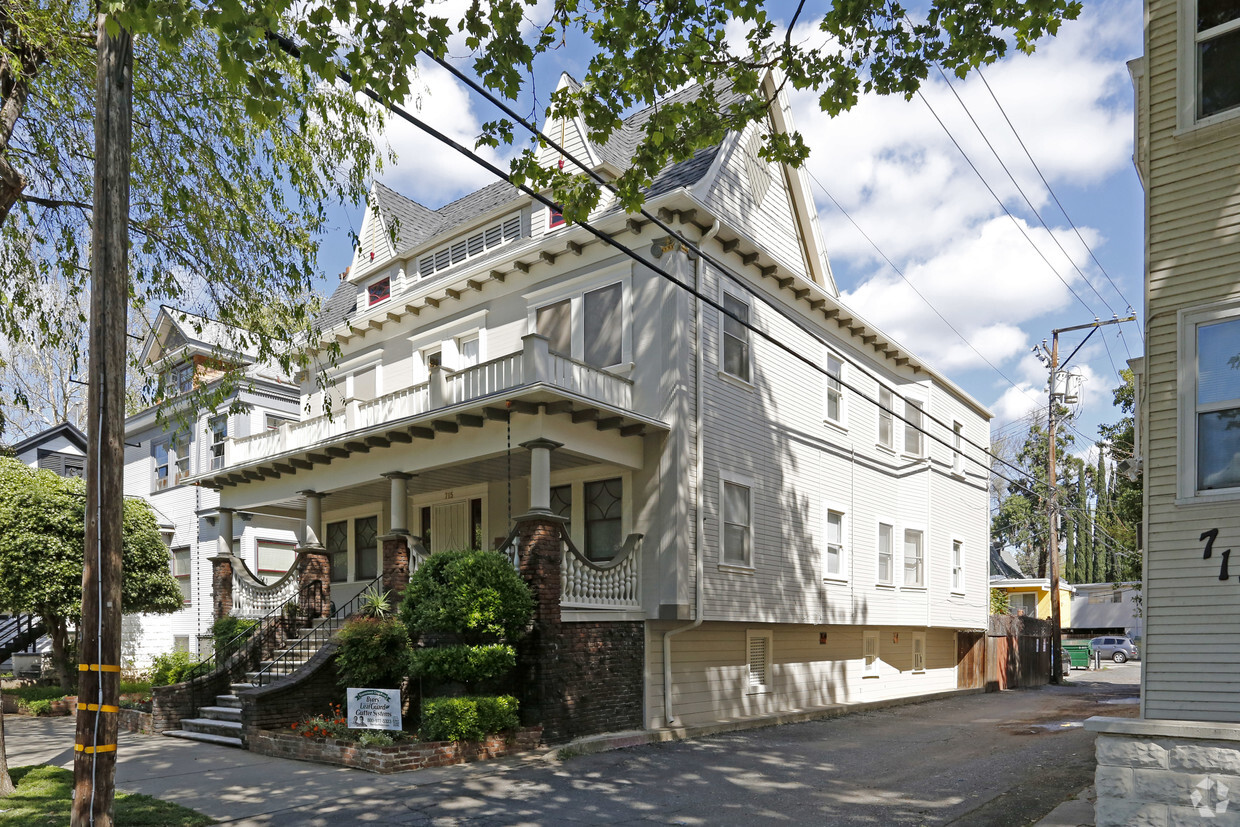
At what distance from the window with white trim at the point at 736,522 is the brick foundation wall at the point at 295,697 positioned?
23.1ft

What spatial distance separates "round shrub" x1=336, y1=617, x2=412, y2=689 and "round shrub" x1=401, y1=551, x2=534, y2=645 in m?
0.34

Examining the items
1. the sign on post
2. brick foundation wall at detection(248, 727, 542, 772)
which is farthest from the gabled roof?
the sign on post

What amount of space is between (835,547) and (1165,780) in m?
13.3

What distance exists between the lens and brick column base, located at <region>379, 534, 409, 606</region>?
1622 cm

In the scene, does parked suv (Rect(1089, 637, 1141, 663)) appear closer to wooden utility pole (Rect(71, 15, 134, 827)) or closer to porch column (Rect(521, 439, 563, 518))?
porch column (Rect(521, 439, 563, 518))

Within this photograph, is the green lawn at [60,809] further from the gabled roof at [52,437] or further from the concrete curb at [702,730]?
the gabled roof at [52,437]

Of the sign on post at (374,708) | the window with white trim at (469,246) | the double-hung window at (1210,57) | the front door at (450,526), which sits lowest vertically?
the sign on post at (374,708)

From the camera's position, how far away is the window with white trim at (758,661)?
1908 centimetres

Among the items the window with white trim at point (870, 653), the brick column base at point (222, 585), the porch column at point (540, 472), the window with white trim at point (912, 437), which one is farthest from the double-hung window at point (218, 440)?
the window with white trim at point (912, 437)

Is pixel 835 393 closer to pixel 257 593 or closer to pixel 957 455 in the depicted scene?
pixel 957 455

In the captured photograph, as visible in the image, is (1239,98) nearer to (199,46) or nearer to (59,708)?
(199,46)

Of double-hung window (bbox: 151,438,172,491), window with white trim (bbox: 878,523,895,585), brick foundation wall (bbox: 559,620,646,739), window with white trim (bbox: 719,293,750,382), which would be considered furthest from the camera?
double-hung window (bbox: 151,438,172,491)

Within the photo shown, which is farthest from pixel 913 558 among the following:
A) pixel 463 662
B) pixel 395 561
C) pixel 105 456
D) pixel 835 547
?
pixel 105 456

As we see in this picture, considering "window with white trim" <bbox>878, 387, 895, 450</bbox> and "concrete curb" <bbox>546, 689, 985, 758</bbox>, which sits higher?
"window with white trim" <bbox>878, 387, 895, 450</bbox>
